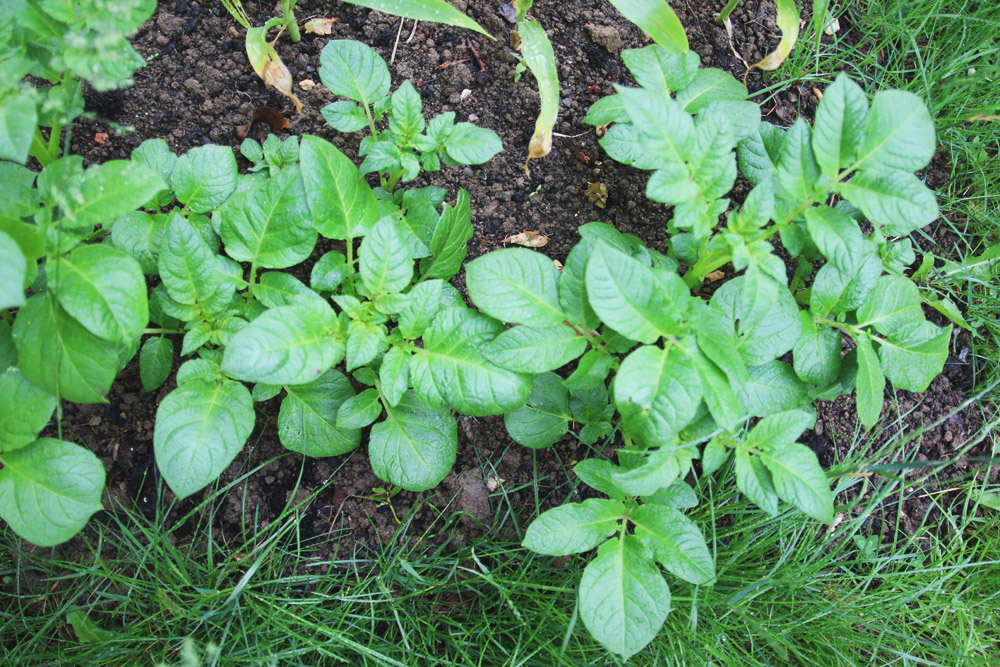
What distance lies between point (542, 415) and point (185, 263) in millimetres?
941

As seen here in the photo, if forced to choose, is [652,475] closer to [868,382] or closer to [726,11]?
[868,382]

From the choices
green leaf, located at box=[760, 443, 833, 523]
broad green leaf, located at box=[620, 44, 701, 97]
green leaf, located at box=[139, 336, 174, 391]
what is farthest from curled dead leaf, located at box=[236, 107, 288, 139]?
green leaf, located at box=[760, 443, 833, 523]

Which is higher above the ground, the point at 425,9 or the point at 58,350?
the point at 425,9

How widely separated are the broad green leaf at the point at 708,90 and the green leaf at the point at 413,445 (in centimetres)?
107

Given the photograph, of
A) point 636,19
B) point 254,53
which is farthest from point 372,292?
point 636,19

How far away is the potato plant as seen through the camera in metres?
1.49

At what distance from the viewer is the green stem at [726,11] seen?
7.30 feet

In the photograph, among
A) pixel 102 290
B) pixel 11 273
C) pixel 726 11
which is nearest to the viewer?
pixel 11 273

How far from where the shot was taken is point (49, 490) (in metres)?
1.56

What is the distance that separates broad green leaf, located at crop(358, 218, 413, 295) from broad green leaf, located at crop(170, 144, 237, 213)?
45cm

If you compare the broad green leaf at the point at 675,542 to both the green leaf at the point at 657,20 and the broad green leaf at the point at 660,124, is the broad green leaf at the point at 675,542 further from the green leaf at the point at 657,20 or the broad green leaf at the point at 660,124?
the green leaf at the point at 657,20

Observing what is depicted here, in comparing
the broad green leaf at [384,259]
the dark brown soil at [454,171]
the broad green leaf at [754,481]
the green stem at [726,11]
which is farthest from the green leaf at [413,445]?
the green stem at [726,11]

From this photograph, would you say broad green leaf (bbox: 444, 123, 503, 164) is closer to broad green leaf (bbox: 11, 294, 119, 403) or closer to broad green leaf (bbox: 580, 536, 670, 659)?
broad green leaf (bbox: 11, 294, 119, 403)

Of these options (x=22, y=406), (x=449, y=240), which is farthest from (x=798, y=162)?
(x=22, y=406)
